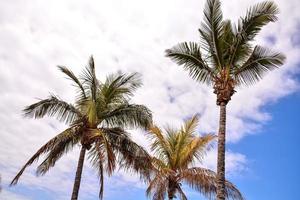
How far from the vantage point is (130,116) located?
21.2 meters

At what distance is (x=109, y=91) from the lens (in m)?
21.5

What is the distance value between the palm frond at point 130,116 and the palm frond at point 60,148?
1767 mm

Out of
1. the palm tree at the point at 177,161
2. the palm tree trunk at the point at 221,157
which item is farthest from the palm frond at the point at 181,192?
the palm tree trunk at the point at 221,157

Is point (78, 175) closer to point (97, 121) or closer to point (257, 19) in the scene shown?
point (97, 121)

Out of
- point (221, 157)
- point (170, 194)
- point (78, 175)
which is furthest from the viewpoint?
point (170, 194)

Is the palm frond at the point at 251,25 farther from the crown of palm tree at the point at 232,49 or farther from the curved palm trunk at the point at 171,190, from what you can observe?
the curved palm trunk at the point at 171,190

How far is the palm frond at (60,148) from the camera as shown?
20094 mm

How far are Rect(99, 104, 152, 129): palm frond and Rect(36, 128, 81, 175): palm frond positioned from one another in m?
1.77

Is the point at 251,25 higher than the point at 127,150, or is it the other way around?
the point at 251,25

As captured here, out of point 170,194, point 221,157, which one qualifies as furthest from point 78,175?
point 221,157

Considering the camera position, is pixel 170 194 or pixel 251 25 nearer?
pixel 251 25

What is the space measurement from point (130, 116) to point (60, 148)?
3769mm

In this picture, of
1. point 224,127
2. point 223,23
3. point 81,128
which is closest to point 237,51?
point 223,23

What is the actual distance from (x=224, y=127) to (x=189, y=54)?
12.6 feet
